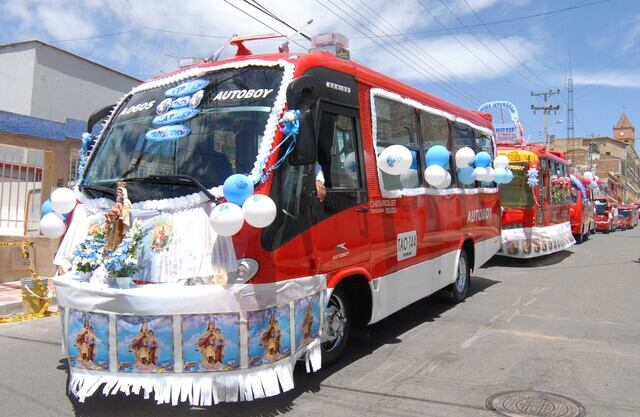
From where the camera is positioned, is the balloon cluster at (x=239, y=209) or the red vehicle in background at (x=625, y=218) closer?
the balloon cluster at (x=239, y=209)

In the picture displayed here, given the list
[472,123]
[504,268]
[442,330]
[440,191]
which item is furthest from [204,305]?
[504,268]

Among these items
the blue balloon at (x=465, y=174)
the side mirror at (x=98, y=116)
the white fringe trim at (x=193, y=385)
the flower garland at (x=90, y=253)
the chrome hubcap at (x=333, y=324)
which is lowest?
the white fringe trim at (x=193, y=385)

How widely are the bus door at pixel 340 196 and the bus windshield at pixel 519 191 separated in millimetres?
9276

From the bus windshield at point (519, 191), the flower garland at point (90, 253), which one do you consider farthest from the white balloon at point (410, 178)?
the bus windshield at point (519, 191)

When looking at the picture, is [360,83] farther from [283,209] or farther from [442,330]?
[442,330]

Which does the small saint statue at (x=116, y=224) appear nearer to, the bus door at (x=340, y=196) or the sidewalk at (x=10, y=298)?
the bus door at (x=340, y=196)

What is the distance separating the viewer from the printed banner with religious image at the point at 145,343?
12.7 ft

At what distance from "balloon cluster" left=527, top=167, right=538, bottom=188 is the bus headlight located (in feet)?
36.2

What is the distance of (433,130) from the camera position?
7.54 metres

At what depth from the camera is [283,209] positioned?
432 centimetres

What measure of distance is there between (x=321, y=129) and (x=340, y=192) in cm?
62

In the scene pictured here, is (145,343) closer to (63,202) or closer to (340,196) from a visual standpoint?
(63,202)

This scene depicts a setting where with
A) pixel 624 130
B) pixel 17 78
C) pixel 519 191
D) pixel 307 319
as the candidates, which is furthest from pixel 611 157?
pixel 307 319

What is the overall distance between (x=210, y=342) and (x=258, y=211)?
40.2 inches
